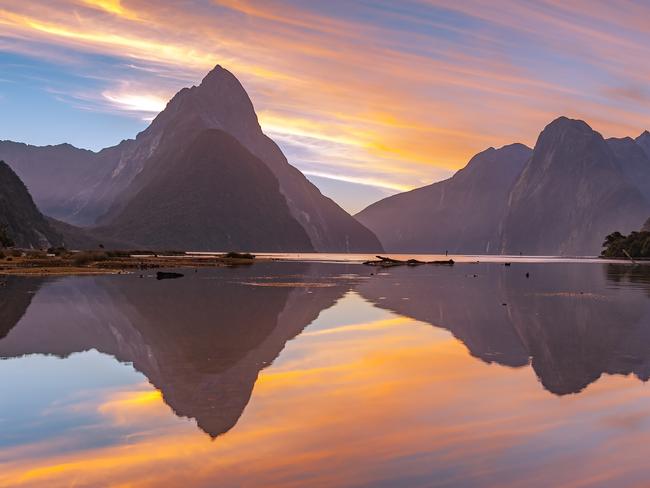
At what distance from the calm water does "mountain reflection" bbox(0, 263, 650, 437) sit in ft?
0.53

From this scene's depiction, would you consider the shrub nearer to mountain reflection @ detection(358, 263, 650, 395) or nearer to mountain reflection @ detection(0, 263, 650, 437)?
mountain reflection @ detection(0, 263, 650, 437)

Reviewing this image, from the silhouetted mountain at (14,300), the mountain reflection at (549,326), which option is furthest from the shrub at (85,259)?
the mountain reflection at (549,326)

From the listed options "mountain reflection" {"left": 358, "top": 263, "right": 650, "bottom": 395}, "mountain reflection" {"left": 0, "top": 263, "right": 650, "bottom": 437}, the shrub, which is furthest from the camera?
the shrub

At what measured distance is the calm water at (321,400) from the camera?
12.5 meters

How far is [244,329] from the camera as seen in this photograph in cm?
3278

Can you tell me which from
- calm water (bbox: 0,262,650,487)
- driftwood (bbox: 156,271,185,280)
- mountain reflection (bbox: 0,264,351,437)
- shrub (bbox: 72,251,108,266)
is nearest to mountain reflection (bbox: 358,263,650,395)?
calm water (bbox: 0,262,650,487)

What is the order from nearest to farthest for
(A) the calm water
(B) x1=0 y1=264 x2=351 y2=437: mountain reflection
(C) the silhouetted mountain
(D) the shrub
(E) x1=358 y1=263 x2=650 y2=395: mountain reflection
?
(A) the calm water, (B) x1=0 y1=264 x2=351 y2=437: mountain reflection, (E) x1=358 y1=263 x2=650 y2=395: mountain reflection, (C) the silhouetted mountain, (D) the shrub

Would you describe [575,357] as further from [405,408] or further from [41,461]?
[41,461]

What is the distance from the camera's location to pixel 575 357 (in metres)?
25.5

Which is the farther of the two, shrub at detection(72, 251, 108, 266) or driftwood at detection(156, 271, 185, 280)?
shrub at detection(72, 251, 108, 266)

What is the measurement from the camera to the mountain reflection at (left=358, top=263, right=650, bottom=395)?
2375 centimetres

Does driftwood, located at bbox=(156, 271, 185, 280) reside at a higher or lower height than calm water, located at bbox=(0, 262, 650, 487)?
higher

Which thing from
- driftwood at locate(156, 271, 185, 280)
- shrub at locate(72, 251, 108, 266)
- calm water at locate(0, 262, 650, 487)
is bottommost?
calm water at locate(0, 262, 650, 487)

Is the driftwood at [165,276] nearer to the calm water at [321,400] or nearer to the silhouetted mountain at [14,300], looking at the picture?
the silhouetted mountain at [14,300]
